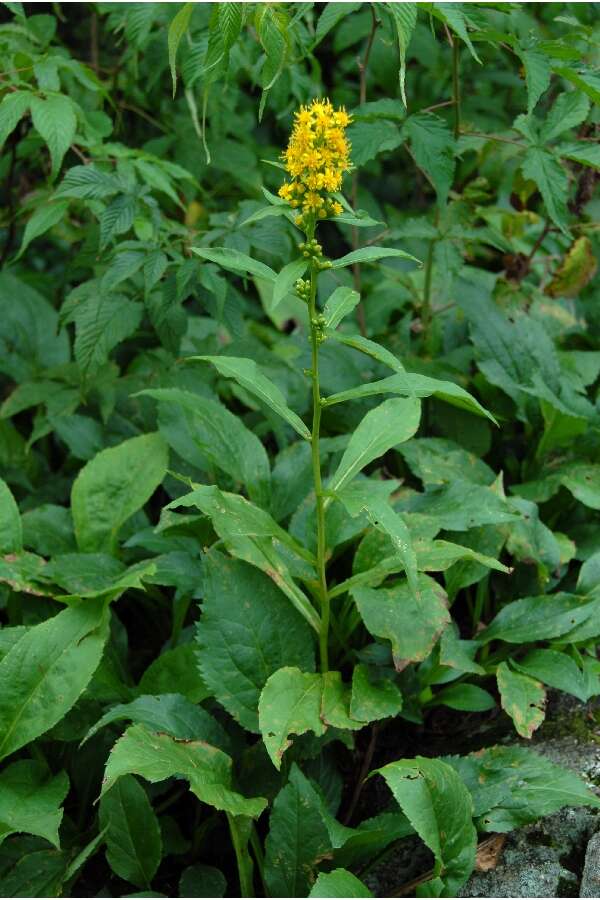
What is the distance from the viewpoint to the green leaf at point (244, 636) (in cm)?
222

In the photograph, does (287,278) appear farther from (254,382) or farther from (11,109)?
(11,109)

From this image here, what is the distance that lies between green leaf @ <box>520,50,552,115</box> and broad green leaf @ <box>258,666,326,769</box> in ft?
4.85

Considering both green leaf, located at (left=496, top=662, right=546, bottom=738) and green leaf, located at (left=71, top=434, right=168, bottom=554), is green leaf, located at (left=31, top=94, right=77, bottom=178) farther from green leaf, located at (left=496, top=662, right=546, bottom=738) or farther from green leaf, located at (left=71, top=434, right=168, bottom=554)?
green leaf, located at (left=496, top=662, right=546, bottom=738)

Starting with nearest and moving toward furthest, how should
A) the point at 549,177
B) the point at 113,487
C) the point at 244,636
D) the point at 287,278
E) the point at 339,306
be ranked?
the point at 287,278
the point at 339,306
the point at 244,636
the point at 549,177
the point at 113,487

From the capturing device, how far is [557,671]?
2.34 m

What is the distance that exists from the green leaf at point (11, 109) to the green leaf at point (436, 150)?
3.26ft

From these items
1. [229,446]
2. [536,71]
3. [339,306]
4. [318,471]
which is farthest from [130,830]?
[536,71]

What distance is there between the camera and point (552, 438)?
287 centimetres

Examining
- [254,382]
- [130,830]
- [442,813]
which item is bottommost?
[130,830]

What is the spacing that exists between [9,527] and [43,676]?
0.50 m

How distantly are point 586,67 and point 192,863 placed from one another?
2214mm

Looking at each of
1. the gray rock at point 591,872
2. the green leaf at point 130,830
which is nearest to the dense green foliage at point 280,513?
the green leaf at point 130,830

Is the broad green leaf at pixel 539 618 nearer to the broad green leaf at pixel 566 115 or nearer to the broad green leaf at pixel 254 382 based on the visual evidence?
the broad green leaf at pixel 254 382

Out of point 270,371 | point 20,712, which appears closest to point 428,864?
point 20,712
